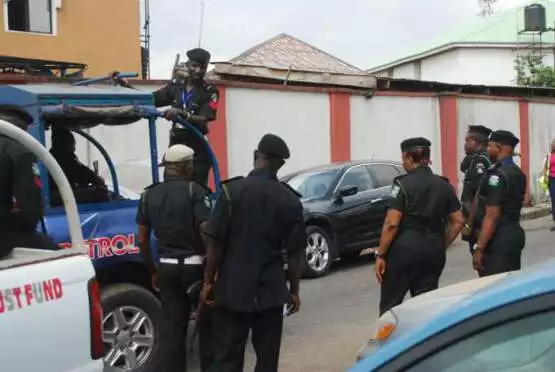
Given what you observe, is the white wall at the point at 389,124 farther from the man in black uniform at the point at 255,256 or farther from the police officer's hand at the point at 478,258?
the man in black uniform at the point at 255,256

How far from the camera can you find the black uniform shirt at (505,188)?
5.81 m

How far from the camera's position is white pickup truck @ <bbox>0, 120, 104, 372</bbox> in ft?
10.7

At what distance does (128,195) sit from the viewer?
664 centimetres

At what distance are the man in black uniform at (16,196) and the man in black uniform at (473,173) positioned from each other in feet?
12.2

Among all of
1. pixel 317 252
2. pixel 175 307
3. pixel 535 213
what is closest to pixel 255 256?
pixel 175 307

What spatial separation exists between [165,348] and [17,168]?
1.78 metres

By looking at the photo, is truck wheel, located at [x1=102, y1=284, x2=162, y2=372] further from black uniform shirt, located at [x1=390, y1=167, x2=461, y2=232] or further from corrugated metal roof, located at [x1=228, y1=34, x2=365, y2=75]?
corrugated metal roof, located at [x1=228, y1=34, x2=365, y2=75]

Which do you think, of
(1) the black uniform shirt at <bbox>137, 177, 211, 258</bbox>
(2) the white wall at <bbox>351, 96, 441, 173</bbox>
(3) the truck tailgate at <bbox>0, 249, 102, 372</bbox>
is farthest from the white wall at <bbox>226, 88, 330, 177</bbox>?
(3) the truck tailgate at <bbox>0, 249, 102, 372</bbox>

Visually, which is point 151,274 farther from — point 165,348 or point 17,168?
point 17,168

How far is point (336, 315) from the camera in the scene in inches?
307

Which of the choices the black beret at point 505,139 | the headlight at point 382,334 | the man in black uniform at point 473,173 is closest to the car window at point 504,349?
the headlight at point 382,334

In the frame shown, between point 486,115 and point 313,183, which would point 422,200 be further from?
point 486,115

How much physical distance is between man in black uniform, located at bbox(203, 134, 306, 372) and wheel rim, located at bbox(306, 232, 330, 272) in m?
5.21

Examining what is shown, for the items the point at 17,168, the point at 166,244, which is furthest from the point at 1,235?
the point at 166,244
